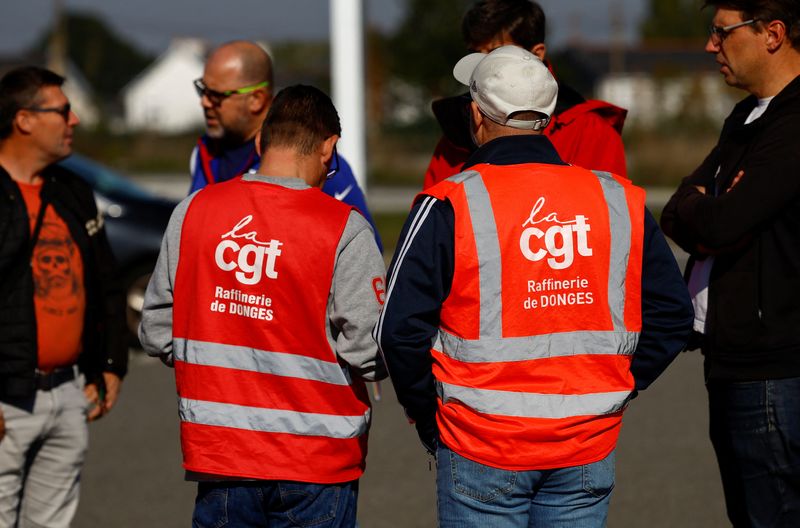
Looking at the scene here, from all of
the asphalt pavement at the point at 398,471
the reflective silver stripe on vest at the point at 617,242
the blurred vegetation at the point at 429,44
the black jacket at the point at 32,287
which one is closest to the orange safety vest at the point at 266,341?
the reflective silver stripe on vest at the point at 617,242

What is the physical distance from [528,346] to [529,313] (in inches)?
3.5

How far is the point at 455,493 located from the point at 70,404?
1829 mm

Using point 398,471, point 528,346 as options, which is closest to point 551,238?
point 528,346

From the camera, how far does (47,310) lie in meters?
4.24

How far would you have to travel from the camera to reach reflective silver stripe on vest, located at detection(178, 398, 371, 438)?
3.30 m

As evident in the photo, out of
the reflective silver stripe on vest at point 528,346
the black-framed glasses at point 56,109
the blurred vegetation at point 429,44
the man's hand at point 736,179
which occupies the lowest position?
the reflective silver stripe on vest at point 528,346

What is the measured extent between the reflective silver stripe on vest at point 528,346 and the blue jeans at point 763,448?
0.62m

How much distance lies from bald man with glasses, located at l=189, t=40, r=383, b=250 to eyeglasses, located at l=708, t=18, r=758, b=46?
57.7 inches

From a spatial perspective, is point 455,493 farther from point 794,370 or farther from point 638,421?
point 638,421

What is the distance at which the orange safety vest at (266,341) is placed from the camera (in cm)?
326

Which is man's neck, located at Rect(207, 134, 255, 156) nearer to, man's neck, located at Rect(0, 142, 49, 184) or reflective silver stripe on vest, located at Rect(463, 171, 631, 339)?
man's neck, located at Rect(0, 142, 49, 184)

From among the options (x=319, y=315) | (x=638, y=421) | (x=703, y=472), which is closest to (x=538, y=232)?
(x=319, y=315)

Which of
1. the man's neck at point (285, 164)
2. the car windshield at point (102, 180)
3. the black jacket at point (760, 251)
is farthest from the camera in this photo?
the car windshield at point (102, 180)

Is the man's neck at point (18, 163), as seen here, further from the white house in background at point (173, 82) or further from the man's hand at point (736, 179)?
the white house in background at point (173, 82)
